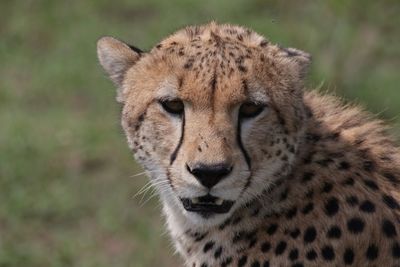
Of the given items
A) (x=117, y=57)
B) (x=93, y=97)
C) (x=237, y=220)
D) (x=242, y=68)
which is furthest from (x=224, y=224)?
(x=93, y=97)

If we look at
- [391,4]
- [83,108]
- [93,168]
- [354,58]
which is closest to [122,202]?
[93,168]

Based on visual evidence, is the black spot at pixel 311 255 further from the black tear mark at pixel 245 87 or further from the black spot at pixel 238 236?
the black tear mark at pixel 245 87

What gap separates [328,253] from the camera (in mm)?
3600

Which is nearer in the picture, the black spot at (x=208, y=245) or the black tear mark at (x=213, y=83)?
the black tear mark at (x=213, y=83)

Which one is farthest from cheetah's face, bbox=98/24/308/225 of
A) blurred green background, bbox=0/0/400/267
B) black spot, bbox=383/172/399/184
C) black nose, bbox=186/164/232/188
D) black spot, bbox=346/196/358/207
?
blurred green background, bbox=0/0/400/267

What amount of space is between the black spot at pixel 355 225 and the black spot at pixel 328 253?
0.27 ft

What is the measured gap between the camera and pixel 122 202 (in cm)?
587

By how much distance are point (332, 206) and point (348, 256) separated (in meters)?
0.17

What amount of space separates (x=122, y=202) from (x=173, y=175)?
92.2 inches

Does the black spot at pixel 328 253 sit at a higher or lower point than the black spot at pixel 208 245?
lower

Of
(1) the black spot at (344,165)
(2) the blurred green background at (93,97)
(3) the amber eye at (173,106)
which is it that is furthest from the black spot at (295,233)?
Result: (2) the blurred green background at (93,97)

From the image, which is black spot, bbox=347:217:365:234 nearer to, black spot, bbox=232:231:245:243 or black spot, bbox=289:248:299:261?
black spot, bbox=289:248:299:261

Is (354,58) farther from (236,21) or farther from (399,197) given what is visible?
(399,197)

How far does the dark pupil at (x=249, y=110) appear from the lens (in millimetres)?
3541
